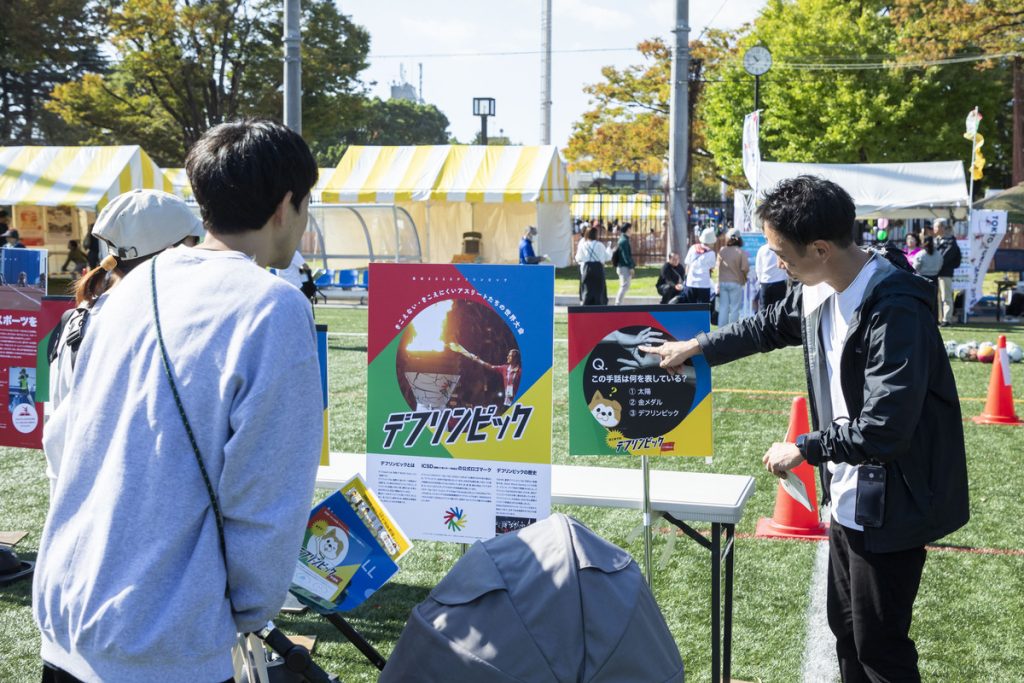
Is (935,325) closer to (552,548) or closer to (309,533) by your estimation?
(552,548)

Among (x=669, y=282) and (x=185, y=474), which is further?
(x=669, y=282)

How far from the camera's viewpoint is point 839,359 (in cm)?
294

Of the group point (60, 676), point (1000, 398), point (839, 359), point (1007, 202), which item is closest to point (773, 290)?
point (1000, 398)

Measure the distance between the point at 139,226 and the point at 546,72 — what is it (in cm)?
3474

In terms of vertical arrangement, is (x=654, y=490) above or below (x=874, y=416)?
below

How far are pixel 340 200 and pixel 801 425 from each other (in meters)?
21.9

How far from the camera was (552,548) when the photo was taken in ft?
7.45

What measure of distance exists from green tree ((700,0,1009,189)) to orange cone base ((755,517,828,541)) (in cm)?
3313

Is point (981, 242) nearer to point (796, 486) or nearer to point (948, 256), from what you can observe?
point (948, 256)

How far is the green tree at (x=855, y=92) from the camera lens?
120 feet

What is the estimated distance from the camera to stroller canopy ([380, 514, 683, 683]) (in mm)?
2100

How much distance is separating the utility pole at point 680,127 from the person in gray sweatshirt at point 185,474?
16339 mm

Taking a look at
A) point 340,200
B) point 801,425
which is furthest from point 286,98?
point 801,425

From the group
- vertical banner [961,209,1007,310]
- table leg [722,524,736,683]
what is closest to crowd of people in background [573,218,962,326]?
vertical banner [961,209,1007,310]
